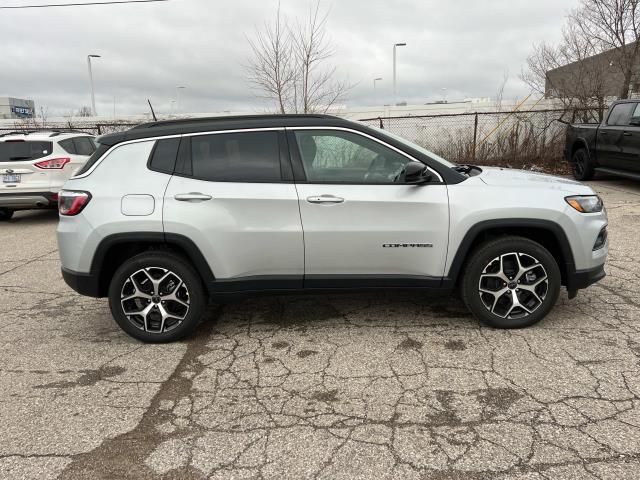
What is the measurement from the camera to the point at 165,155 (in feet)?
12.7

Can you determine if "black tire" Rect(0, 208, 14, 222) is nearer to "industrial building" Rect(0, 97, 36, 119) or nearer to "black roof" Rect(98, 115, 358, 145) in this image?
"black roof" Rect(98, 115, 358, 145)

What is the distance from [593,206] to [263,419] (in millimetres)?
3004

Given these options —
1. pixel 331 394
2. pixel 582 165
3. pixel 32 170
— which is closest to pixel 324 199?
pixel 331 394

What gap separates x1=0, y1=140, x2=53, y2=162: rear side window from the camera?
917 centimetres

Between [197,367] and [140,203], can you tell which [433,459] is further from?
[140,203]

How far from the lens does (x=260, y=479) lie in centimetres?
238

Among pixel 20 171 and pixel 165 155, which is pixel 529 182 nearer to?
pixel 165 155

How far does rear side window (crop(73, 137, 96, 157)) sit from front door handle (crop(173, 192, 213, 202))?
7.12 m

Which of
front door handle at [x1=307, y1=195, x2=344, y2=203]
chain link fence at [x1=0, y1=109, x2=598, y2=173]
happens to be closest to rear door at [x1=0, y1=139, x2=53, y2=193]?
chain link fence at [x1=0, y1=109, x2=598, y2=173]

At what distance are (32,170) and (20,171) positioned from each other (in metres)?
0.22

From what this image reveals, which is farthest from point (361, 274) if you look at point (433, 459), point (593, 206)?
point (593, 206)

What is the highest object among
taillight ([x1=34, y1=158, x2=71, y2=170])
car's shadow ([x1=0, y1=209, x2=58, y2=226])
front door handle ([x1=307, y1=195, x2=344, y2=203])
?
taillight ([x1=34, y1=158, x2=71, y2=170])

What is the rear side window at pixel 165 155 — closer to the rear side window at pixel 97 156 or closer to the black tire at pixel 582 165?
the rear side window at pixel 97 156

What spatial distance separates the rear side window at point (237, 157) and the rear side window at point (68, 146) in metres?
6.88
